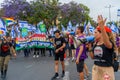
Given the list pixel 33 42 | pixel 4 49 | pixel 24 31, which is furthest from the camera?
pixel 24 31

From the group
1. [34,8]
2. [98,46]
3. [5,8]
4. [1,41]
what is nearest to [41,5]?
[34,8]

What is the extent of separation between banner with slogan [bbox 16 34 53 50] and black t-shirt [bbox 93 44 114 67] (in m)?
17.9

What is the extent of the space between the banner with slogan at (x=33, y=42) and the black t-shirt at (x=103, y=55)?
17882mm

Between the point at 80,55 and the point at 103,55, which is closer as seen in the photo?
the point at 103,55

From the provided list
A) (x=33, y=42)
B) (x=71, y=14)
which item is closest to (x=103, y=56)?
(x=33, y=42)

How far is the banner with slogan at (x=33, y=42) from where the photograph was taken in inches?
939

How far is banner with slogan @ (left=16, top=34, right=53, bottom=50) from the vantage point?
78.3ft

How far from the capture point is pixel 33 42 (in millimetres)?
24047

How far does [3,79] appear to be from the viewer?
11.6 m

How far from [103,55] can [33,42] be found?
1839cm

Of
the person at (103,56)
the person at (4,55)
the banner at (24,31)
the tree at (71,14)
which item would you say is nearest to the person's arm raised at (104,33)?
the person at (103,56)

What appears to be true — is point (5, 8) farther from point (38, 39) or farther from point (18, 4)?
point (38, 39)

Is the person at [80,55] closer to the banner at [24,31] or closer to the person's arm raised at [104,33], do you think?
the person's arm raised at [104,33]

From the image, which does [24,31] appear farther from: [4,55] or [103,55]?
[103,55]
